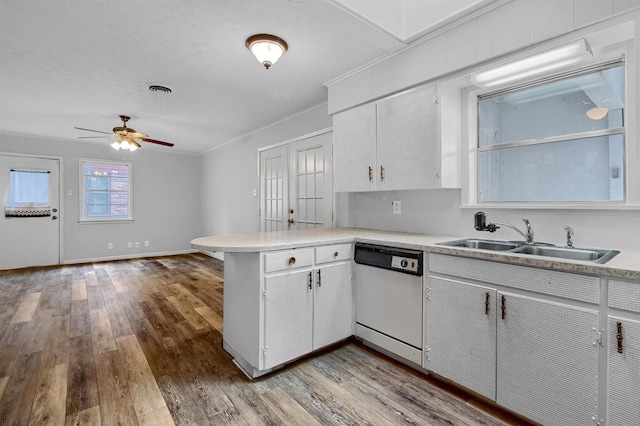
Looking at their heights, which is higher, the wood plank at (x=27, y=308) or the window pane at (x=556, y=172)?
the window pane at (x=556, y=172)

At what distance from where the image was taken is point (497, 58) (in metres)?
2.05

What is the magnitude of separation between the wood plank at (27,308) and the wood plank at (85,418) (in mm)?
2171

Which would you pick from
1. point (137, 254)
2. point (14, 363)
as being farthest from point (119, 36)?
point (137, 254)

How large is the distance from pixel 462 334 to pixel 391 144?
1.53 metres

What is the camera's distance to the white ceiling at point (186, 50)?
2066 millimetres

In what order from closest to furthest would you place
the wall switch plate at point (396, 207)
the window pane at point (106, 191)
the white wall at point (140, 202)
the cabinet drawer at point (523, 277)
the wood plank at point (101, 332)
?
the cabinet drawer at point (523, 277) → the wood plank at point (101, 332) → the wall switch plate at point (396, 207) → the white wall at point (140, 202) → the window pane at point (106, 191)

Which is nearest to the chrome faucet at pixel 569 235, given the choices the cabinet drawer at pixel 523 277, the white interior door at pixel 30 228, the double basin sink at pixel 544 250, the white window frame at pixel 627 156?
the double basin sink at pixel 544 250

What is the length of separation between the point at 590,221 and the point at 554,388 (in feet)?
3.28

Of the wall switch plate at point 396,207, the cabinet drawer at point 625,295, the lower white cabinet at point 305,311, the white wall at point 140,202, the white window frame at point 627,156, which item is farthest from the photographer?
the white wall at point 140,202

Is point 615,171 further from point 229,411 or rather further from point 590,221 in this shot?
point 229,411

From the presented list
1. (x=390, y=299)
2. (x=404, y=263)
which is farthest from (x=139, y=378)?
(x=404, y=263)

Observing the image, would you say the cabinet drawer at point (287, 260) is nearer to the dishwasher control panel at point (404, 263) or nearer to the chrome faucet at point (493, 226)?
the dishwasher control panel at point (404, 263)

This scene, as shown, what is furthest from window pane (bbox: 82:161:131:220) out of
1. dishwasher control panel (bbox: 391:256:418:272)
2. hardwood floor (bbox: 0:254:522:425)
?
dishwasher control panel (bbox: 391:256:418:272)

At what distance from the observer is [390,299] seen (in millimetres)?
2314
